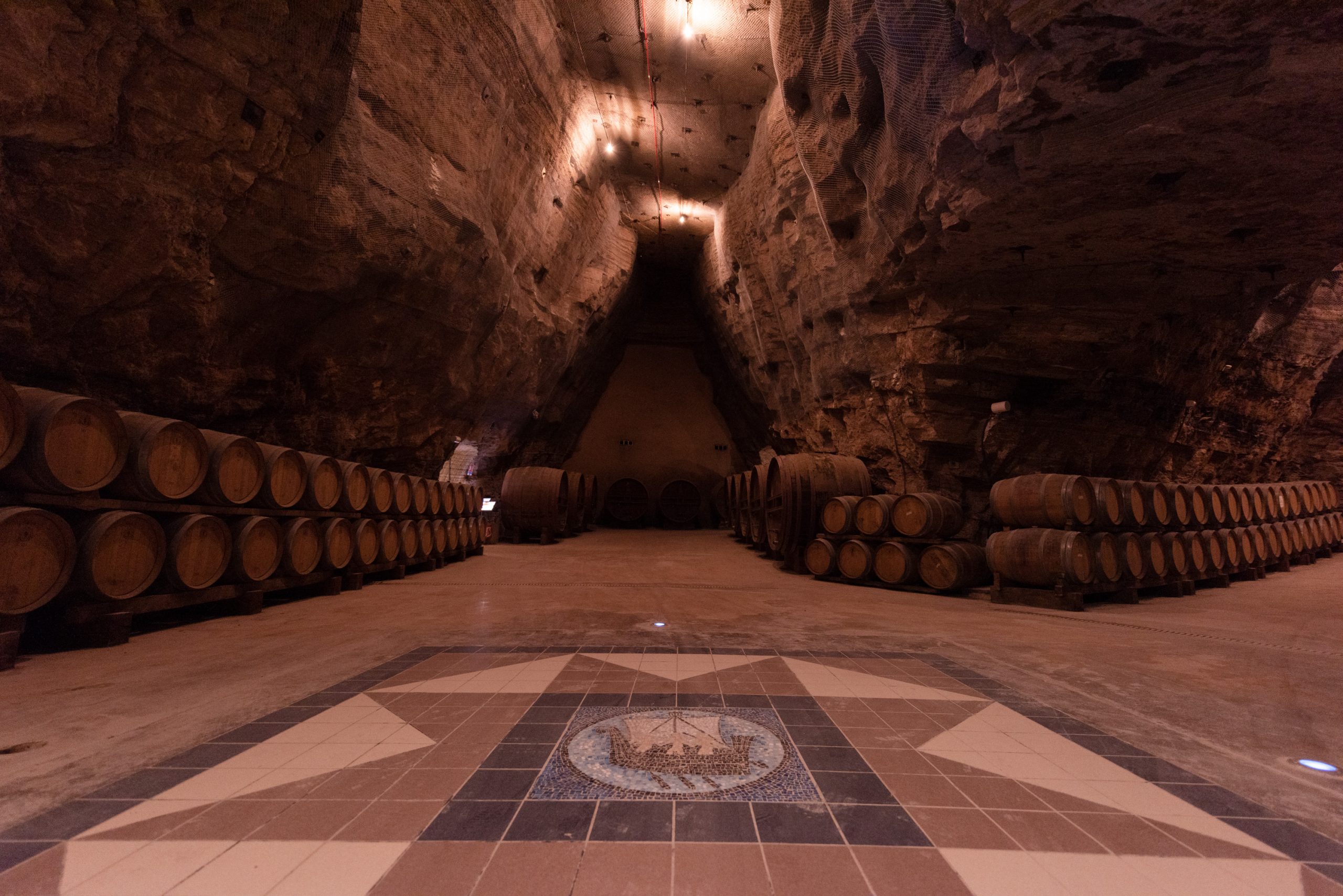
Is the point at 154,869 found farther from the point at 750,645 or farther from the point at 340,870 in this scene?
the point at 750,645

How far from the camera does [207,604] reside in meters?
4.71

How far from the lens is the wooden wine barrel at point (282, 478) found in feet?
15.9

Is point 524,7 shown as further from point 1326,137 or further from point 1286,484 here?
point 1286,484

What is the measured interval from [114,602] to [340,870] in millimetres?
3535

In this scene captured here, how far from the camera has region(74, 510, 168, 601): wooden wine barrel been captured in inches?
133

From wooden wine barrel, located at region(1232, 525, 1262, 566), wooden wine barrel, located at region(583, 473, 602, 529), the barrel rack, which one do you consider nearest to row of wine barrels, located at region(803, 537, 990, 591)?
wooden wine barrel, located at region(1232, 525, 1262, 566)

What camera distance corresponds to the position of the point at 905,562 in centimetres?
636

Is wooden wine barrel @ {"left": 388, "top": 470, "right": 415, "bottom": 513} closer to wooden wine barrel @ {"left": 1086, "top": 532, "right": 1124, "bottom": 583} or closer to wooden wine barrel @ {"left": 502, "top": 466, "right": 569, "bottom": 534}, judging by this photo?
wooden wine barrel @ {"left": 502, "top": 466, "right": 569, "bottom": 534}

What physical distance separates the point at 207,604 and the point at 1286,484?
1517cm

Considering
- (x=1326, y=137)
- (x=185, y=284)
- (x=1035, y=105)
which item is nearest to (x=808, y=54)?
(x=1035, y=105)

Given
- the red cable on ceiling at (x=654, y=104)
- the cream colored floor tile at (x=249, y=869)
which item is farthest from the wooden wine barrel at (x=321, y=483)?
the red cable on ceiling at (x=654, y=104)

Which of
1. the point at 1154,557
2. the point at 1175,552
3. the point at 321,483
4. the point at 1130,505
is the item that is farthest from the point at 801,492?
the point at 321,483

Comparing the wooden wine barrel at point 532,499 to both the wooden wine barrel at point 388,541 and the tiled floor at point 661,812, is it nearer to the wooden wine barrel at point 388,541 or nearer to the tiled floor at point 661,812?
the wooden wine barrel at point 388,541

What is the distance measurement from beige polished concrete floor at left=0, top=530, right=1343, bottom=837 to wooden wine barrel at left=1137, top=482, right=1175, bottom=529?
91cm
